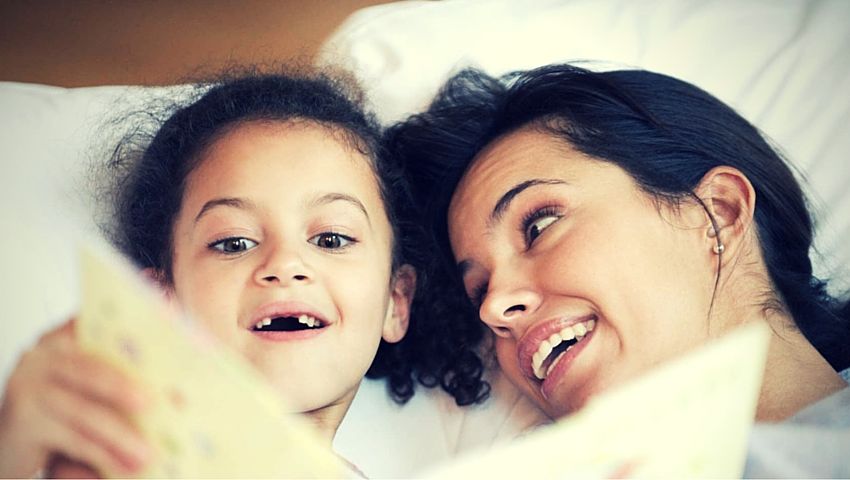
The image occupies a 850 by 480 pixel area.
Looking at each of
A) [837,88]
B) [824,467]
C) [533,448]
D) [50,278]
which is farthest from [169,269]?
[837,88]

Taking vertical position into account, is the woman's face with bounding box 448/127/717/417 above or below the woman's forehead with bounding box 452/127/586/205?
below

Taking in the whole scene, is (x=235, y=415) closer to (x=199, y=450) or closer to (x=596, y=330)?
(x=199, y=450)

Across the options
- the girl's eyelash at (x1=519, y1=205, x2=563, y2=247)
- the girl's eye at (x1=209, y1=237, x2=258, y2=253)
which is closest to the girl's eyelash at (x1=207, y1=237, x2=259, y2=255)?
the girl's eye at (x1=209, y1=237, x2=258, y2=253)

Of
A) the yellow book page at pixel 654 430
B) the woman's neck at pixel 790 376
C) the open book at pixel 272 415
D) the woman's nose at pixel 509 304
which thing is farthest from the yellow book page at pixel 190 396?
the woman's neck at pixel 790 376

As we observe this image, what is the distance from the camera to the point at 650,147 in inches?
27.3

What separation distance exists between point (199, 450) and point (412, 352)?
1.03ft

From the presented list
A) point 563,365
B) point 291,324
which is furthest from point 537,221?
point 291,324

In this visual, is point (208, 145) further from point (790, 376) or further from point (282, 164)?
point (790, 376)

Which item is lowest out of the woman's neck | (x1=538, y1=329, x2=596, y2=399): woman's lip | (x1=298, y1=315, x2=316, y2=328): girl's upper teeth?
the woman's neck

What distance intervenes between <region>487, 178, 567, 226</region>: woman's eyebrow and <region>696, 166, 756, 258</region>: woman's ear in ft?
0.44

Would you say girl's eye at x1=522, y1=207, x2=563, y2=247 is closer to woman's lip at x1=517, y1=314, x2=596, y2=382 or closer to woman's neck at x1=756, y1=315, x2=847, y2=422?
woman's lip at x1=517, y1=314, x2=596, y2=382

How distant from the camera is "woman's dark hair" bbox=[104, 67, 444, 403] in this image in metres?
0.67

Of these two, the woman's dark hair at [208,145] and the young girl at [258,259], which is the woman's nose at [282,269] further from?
the woman's dark hair at [208,145]

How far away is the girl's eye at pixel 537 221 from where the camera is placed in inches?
25.9
